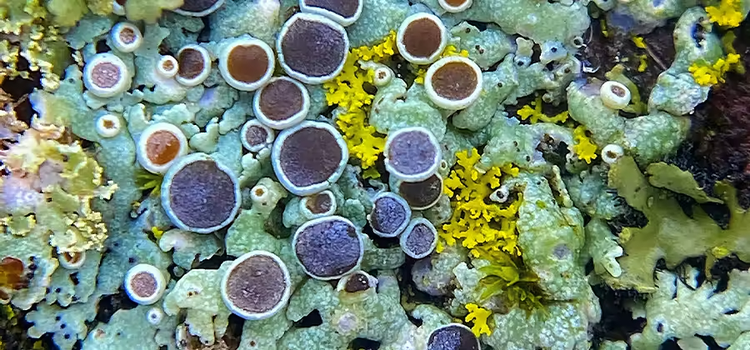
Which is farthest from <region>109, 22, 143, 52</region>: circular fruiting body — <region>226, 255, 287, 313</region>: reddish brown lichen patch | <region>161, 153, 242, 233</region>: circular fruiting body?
<region>226, 255, 287, 313</region>: reddish brown lichen patch

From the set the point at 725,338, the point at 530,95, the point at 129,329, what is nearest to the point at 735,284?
the point at 725,338

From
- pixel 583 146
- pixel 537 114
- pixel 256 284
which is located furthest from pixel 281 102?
pixel 583 146

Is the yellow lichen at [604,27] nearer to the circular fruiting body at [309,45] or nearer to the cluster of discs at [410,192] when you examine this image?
the cluster of discs at [410,192]

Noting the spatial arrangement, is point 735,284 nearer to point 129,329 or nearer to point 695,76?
point 695,76

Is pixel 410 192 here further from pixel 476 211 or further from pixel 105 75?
pixel 105 75

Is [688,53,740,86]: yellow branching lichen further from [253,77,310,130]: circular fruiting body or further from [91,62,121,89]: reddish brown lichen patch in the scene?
[91,62,121,89]: reddish brown lichen patch

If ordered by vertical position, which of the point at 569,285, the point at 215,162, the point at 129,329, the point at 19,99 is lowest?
the point at 129,329
